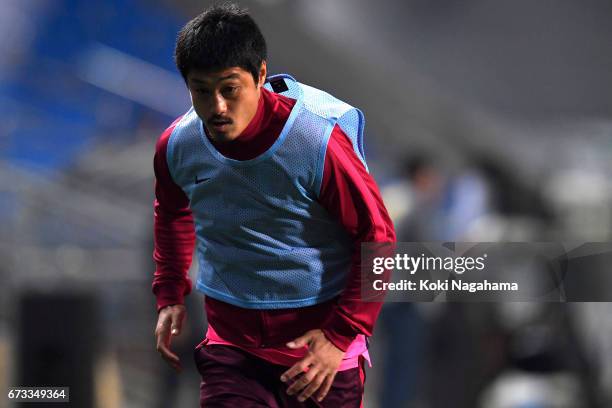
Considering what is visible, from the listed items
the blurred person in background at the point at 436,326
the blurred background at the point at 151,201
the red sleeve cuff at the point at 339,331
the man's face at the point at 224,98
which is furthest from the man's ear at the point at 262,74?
the blurred person in background at the point at 436,326

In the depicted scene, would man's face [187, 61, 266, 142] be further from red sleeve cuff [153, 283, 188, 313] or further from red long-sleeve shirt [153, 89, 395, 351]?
red sleeve cuff [153, 283, 188, 313]

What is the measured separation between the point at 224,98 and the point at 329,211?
41 centimetres

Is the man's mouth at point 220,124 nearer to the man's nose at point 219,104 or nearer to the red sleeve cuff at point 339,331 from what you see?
the man's nose at point 219,104

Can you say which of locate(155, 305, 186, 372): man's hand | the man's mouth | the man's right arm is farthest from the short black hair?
locate(155, 305, 186, 372): man's hand

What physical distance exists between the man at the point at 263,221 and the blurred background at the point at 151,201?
256 cm

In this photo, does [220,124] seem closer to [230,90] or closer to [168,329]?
[230,90]

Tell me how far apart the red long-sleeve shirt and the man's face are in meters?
0.06

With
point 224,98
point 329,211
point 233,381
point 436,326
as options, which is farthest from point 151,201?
point 224,98

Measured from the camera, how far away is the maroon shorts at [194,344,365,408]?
3176 millimetres

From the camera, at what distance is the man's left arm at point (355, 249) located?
9.85 ft

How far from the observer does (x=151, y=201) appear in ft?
27.3

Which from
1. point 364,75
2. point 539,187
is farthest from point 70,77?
point 539,187

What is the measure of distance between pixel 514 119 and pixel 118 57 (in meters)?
7.19

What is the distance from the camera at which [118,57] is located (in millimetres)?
8820
